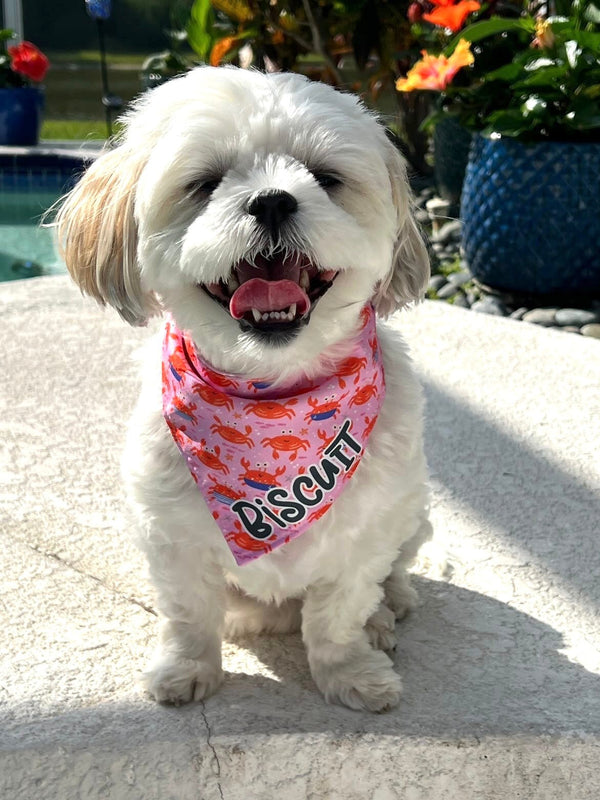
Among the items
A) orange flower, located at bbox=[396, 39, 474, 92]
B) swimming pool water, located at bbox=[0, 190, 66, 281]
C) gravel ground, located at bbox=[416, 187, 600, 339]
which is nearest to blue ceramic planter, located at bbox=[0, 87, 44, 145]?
swimming pool water, located at bbox=[0, 190, 66, 281]

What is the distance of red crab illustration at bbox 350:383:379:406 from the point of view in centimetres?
210

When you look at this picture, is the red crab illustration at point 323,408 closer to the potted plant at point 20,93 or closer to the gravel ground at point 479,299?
the gravel ground at point 479,299

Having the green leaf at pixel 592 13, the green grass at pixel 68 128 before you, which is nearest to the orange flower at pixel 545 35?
the green leaf at pixel 592 13

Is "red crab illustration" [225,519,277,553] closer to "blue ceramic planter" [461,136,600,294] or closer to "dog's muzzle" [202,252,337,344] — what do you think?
"dog's muzzle" [202,252,337,344]

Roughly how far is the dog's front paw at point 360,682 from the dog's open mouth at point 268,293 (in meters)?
0.79

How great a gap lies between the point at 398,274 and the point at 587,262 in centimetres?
289

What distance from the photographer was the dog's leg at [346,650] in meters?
2.13

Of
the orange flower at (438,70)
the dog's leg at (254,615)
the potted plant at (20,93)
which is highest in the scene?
the orange flower at (438,70)

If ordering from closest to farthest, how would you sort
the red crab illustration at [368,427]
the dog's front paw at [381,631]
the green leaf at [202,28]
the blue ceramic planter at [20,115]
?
1. the red crab illustration at [368,427]
2. the dog's front paw at [381,631]
3. the green leaf at [202,28]
4. the blue ceramic planter at [20,115]

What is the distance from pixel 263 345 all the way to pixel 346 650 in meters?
0.76

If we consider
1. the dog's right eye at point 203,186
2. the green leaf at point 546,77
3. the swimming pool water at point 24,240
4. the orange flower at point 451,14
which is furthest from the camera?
the swimming pool water at point 24,240

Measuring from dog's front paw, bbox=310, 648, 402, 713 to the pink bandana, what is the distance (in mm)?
326

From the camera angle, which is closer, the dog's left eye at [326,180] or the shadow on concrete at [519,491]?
the dog's left eye at [326,180]

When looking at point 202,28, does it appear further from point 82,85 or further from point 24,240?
point 82,85
